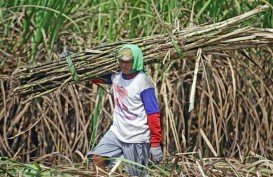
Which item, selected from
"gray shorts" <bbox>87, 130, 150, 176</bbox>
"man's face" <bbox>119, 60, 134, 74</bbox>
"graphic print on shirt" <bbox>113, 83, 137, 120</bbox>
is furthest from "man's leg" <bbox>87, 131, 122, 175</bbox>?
Answer: "man's face" <bbox>119, 60, 134, 74</bbox>

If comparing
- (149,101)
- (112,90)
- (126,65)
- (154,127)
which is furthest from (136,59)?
(112,90)

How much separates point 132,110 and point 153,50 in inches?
18.3

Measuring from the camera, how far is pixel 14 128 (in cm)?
751

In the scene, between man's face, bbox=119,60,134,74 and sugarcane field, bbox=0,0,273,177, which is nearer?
man's face, bbox=119,60,134,74

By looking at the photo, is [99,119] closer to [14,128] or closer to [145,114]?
[14,128]

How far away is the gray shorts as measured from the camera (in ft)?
19.1

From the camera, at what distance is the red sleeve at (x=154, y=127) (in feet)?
18.7

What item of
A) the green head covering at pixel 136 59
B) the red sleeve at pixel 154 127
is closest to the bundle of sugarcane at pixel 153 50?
the green head covering at pixel 136 59

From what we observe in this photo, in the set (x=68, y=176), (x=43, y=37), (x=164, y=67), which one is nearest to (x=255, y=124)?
(x=164, y=67)

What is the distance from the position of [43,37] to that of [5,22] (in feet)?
1.32

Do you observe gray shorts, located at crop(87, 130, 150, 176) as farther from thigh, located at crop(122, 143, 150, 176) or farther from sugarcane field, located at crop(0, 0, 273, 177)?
sugarcane field, located at crop(0, 0, 273, 177)

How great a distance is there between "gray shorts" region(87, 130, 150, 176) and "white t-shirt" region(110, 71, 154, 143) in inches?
1.7

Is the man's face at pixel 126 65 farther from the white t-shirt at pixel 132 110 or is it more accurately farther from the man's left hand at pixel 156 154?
the man's left hand at pixel 156 154

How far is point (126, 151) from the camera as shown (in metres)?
5.85
